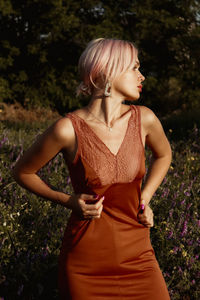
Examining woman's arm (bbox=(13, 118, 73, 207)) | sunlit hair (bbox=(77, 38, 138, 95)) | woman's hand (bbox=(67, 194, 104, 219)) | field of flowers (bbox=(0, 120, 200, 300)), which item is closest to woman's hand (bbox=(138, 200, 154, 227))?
woman's hand (bbox=(67, 194, 104, 219))

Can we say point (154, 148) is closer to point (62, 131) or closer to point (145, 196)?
point (145, 196)

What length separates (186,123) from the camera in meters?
10.3

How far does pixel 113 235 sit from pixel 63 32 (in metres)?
19.0

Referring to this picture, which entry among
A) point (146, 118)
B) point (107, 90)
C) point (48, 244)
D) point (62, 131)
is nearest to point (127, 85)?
point (107, 90)

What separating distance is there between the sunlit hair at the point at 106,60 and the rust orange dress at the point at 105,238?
0.24 m

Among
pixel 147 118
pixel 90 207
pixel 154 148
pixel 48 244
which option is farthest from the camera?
pixel 48 244

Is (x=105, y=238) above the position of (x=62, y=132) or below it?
below

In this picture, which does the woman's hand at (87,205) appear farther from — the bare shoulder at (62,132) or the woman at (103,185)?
the bare shoulder at (62,132)

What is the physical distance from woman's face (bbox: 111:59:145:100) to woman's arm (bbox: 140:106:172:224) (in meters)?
0.15

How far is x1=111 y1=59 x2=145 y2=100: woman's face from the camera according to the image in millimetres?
2082

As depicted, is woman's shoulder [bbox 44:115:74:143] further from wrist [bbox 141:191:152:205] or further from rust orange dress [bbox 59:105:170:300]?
wrist [bbox 141:191:152:205]

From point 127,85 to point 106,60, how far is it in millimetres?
179

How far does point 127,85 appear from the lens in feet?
6.89

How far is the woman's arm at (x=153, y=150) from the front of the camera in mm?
2214
